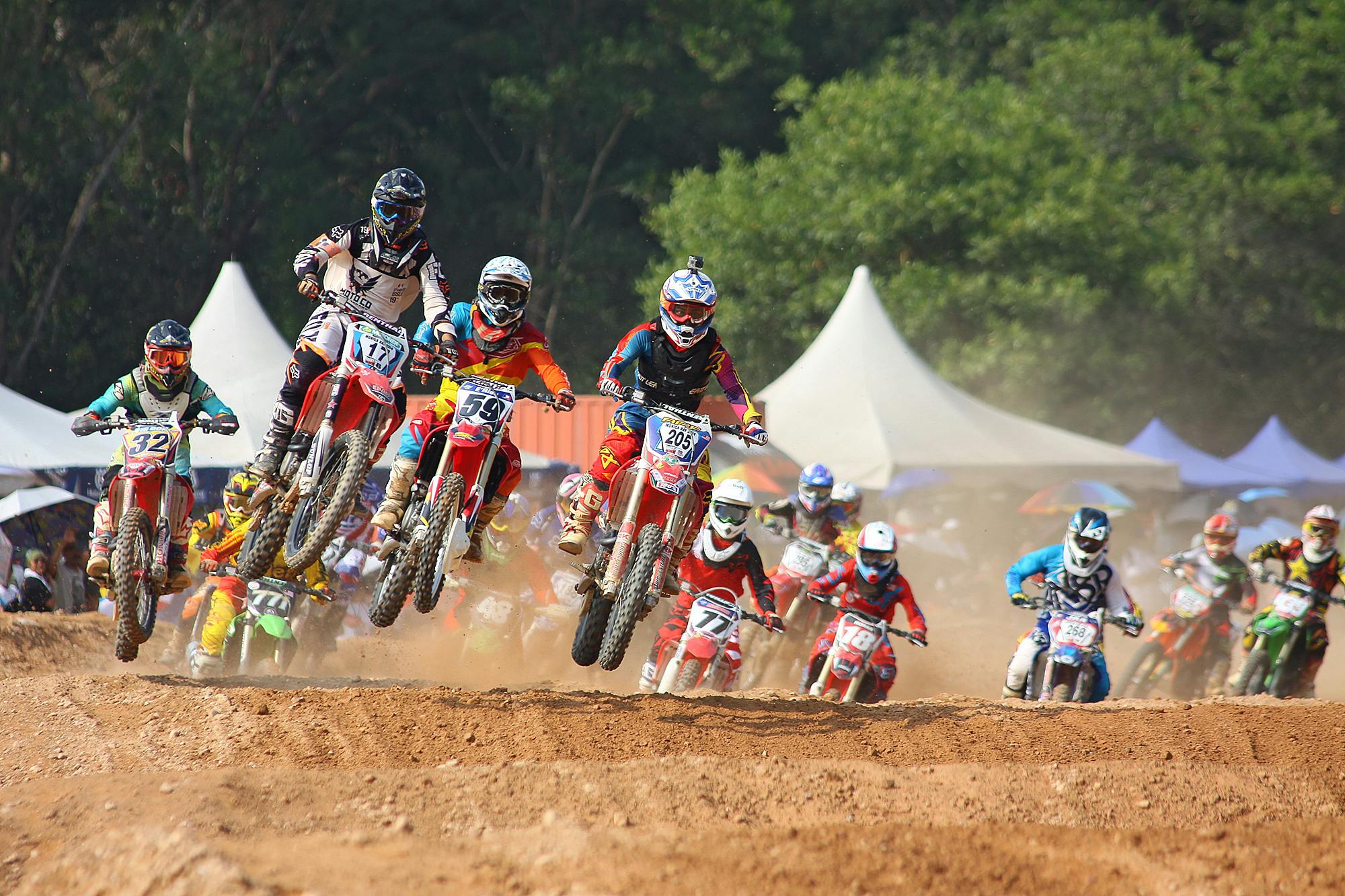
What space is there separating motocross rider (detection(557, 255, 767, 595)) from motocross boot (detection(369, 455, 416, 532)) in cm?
110

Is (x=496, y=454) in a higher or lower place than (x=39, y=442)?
higher

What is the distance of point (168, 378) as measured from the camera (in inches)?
405

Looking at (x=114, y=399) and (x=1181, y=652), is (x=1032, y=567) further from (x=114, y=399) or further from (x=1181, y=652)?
(x=114, y=399)

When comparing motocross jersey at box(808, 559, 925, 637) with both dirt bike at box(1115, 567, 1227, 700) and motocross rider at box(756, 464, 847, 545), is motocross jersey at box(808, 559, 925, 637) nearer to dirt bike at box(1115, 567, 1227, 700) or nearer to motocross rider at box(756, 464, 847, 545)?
motocross rider at box(756, 464, 847, 545)

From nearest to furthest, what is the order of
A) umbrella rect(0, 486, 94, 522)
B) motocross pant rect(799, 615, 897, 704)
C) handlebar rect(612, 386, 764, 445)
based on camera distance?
handlebar rect(612, 386, 764, 445)
motocross pant rect(799, 615, 897, 704)
umbrella rect(0, 486, 94, 522)

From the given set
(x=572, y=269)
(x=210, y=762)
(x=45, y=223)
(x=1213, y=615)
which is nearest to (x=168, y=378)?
(x=210, y=762)

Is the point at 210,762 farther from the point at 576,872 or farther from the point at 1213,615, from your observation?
the point at 1213,615

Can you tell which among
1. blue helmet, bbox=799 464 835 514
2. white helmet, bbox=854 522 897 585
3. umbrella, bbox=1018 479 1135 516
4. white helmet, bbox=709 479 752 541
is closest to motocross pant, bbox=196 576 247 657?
white helmet, bbox=709 479 752 541

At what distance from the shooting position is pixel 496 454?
30.7ft

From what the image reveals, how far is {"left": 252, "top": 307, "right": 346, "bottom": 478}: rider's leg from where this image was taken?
31.0 ft

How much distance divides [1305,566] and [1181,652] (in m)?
1.63

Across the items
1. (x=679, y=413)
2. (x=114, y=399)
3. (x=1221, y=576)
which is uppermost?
(x=1221, y=576)

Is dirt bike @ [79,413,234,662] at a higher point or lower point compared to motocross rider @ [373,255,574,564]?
lower

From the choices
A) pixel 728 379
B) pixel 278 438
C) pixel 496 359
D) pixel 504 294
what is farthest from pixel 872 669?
pixel 278 438
